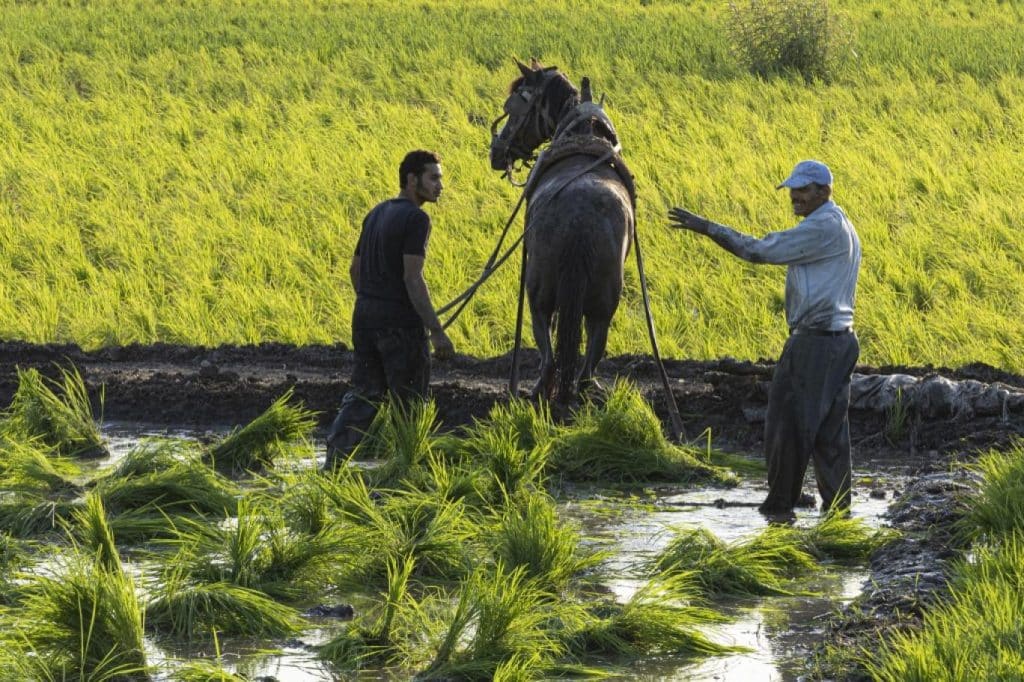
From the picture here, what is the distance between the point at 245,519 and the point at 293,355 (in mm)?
5512

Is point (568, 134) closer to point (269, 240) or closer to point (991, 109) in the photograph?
point (269, 240)

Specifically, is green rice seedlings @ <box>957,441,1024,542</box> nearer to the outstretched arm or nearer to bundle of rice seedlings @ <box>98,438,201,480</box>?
the outstretched arm

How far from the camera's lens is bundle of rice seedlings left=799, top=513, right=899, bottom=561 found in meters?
6.82

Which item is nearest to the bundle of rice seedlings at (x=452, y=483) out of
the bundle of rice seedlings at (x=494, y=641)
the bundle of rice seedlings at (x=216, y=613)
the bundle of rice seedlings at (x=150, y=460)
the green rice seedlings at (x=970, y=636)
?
the bundle of rice seedlings at (x=150, y=460)

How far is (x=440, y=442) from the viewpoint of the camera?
324 inches

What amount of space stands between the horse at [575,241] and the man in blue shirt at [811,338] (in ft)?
4.63

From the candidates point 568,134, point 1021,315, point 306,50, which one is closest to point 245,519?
point 568,134

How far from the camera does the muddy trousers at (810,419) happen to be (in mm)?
7328

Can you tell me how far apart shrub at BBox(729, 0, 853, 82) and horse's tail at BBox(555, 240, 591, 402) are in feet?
53.2

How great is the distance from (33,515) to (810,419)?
364 centimetres

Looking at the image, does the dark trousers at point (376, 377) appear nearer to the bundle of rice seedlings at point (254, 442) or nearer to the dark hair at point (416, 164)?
the bundle of rice seedlings at point (254, 442)

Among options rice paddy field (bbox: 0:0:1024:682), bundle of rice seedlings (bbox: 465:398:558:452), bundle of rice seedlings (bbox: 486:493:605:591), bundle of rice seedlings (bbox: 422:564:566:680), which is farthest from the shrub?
bundle of rice seedlings (bbox: 422:564:566:680)

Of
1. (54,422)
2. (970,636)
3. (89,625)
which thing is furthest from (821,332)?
(54,422)

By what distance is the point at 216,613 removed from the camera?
5695 mm
